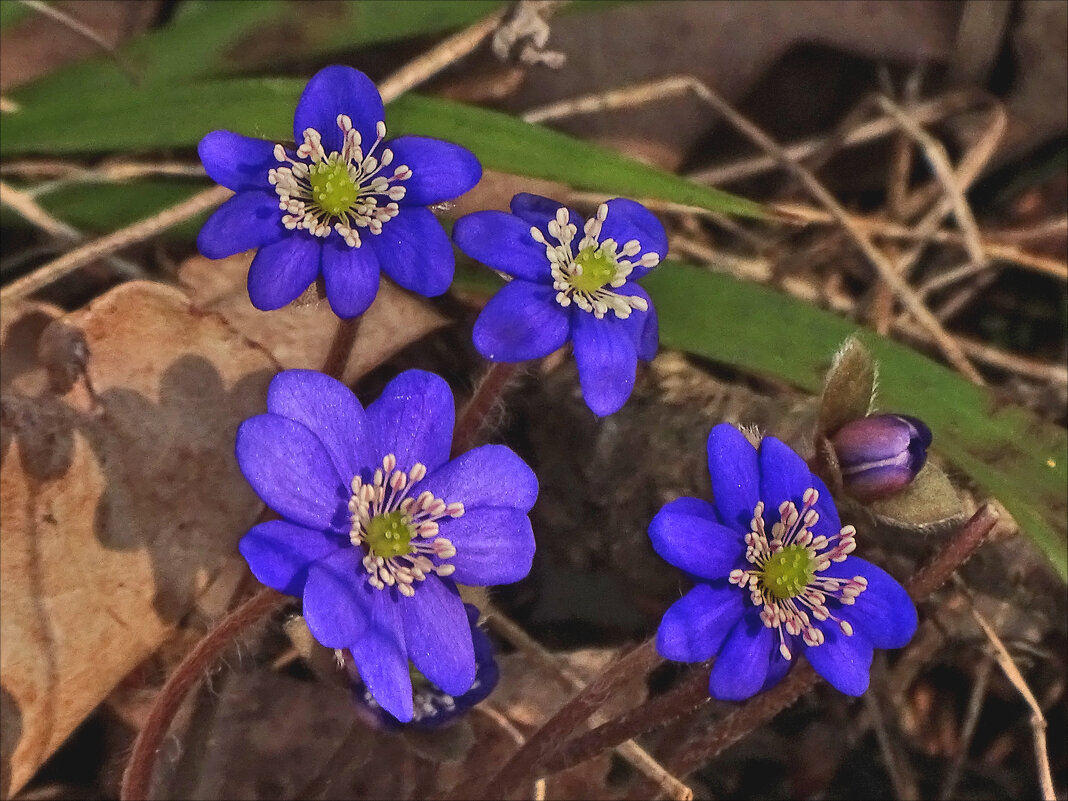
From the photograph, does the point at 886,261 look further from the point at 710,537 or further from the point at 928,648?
the point at 710,537

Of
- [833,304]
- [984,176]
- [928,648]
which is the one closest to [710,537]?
[928,648]

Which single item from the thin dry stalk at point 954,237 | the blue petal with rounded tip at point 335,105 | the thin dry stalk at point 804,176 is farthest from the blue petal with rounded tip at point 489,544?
the thin dry stalk at point 954,237

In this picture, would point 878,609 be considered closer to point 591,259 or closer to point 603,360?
point 603,360

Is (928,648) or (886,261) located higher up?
(886,261)

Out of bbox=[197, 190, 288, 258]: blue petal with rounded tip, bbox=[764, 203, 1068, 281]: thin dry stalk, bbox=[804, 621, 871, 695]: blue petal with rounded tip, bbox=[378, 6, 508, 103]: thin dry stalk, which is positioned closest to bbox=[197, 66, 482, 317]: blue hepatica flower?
bbox=[197, 190, 288, 258]: blue petal with rounded tip

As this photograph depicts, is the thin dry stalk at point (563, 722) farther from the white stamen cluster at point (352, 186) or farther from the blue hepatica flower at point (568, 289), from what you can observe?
the white stamen cluster at point (352, 186)

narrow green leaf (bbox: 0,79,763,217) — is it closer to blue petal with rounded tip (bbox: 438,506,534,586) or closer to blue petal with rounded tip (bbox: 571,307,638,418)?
blue petal with rounded tip (bbox: 571,307,638,418)

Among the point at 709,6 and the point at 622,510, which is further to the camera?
the point at 709,6
